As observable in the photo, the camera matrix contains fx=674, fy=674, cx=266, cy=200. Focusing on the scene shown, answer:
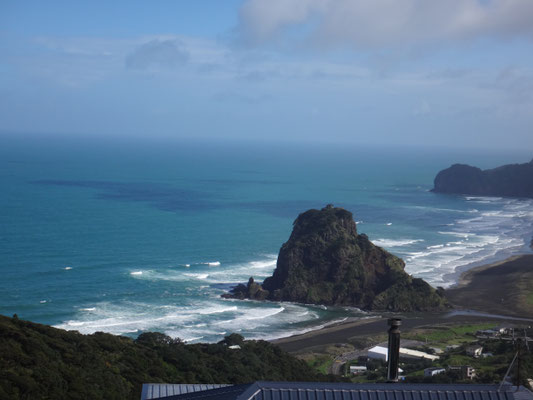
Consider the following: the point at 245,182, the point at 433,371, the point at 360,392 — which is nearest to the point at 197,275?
the point at 433,371

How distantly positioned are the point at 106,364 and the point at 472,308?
44.6m

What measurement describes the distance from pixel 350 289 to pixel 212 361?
33438 mm

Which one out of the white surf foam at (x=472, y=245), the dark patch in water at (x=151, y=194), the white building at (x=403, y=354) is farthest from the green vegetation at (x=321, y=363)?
the dark patch in water at (x=151, y=194)

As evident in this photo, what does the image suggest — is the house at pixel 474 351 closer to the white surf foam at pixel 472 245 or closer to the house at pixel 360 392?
the white surf foam at pixel 472 245

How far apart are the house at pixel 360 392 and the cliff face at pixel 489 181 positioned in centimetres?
16612

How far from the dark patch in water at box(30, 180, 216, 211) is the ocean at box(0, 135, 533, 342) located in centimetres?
36

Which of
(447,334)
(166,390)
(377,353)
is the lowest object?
(447,334)

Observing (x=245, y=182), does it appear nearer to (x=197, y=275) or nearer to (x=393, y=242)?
(x=393, y=242)

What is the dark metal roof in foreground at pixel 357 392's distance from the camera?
30.5 feet

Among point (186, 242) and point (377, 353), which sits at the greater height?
point (186, 242)

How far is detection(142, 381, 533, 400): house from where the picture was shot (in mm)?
9305

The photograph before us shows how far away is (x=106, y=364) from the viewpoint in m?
28.2

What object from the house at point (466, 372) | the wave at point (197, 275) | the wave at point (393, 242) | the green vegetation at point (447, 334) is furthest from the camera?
the wave at point (393, 242)

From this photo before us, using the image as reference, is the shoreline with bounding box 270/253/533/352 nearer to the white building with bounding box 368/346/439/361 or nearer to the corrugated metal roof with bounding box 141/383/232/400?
the white building with bounding box 368/346/439/361
